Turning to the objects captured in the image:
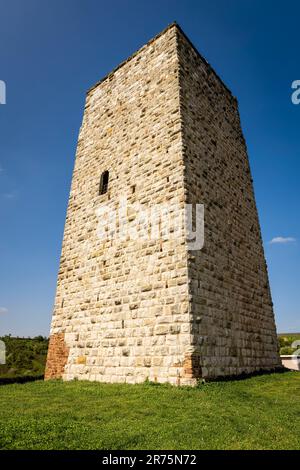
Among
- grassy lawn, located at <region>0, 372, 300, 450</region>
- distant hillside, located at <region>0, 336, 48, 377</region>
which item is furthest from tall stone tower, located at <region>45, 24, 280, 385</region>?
distant hillside, located at <region>0, 336, 48, 377</region>

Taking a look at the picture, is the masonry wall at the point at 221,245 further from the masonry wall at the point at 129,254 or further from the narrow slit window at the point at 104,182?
the narrow slit window at the point at 104,182

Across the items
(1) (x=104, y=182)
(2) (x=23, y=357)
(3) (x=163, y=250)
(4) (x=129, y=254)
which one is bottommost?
(2) (x=23, y=357)

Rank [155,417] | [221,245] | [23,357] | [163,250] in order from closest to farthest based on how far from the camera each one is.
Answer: [155,417] < [163,250] < [221,245] < [23,357]

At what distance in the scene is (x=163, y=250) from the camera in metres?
7.88

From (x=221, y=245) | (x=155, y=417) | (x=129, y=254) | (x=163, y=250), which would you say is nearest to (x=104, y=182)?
(x=129, y=254)

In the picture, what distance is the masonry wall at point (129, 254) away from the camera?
7.31m

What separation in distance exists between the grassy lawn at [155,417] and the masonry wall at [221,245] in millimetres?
1159

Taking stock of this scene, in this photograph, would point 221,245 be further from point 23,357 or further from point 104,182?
point 23,357

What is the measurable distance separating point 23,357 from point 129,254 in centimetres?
764

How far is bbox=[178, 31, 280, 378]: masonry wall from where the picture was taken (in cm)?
750

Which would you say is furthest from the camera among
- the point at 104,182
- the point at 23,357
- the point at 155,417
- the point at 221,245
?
the point at 23,357

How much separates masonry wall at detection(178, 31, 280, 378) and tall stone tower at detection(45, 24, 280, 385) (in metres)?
0.04

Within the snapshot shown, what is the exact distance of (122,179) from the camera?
10023 mm
